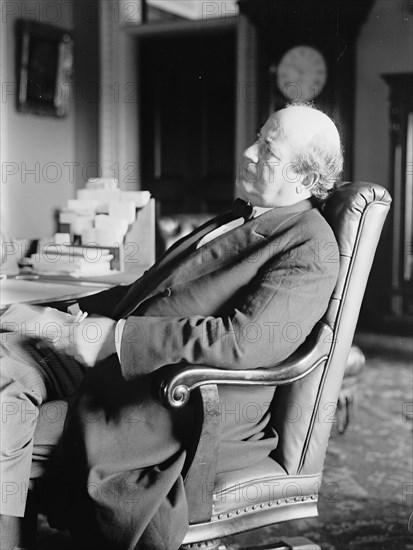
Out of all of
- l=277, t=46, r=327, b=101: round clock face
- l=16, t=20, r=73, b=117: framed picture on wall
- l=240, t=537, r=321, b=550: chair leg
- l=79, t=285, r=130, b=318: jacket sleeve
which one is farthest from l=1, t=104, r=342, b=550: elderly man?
l=16, t=20, r=73, b=117: framed picture on wall

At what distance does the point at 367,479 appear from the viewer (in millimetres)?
3039

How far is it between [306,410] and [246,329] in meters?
0.34

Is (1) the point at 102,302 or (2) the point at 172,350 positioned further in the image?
(1) the point at 102,302

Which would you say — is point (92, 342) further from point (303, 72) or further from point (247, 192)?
point (303, 72)

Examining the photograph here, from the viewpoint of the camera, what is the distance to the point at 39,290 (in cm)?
238

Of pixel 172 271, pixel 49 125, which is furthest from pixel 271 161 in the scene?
pixel 49 125

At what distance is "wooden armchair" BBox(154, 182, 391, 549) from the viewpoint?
1756mm

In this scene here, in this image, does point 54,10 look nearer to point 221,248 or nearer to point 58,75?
point 58,75

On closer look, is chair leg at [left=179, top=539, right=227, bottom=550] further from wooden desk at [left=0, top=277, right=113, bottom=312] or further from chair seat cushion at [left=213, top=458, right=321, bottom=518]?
wooden desk at [left=0, top=277, right=113, bottom=312]

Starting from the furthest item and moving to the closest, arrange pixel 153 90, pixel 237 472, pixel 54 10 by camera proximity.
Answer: pixel 153 90 → pixel 54 10 → pixel 237 472

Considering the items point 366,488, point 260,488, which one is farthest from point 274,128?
point 366,488

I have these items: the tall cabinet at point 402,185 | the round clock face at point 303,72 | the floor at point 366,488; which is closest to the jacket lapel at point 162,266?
the floor at point 366,488

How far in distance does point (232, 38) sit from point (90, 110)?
1.56m

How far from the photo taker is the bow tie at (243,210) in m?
2.05
